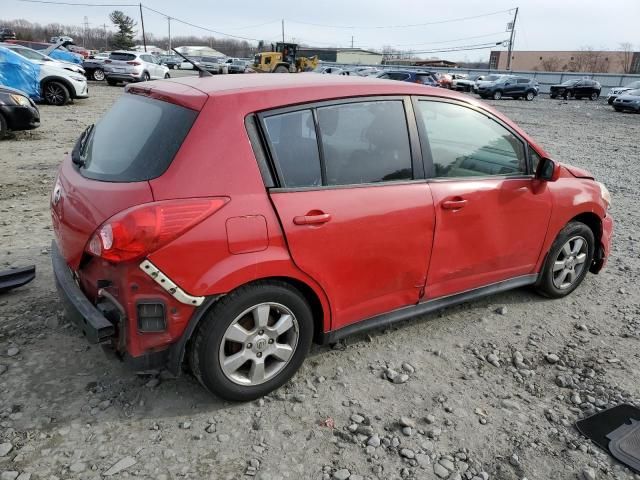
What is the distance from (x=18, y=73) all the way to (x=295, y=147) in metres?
13.7

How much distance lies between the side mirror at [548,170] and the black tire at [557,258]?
60cm

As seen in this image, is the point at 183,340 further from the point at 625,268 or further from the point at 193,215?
the point at 625,268

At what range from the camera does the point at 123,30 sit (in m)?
84.3

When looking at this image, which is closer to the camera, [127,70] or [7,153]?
[7,153]

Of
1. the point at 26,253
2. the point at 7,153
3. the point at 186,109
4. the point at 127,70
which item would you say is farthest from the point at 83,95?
the point at 186,109

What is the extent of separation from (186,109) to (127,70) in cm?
2435

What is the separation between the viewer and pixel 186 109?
2529 millimetres

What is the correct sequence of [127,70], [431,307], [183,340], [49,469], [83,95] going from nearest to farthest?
[49,469] < [183,340] < [431,307] < [83,95] < [127,70]

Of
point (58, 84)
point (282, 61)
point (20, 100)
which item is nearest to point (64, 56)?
point (58, 84)

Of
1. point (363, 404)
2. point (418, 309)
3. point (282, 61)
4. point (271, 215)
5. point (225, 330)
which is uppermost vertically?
point (282, 61)

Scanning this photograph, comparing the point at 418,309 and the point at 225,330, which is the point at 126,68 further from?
the point at 225,330

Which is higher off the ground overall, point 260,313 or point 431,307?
point 260,313

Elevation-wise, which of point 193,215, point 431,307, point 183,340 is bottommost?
point 431,307

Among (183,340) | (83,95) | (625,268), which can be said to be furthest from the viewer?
(83,95)
